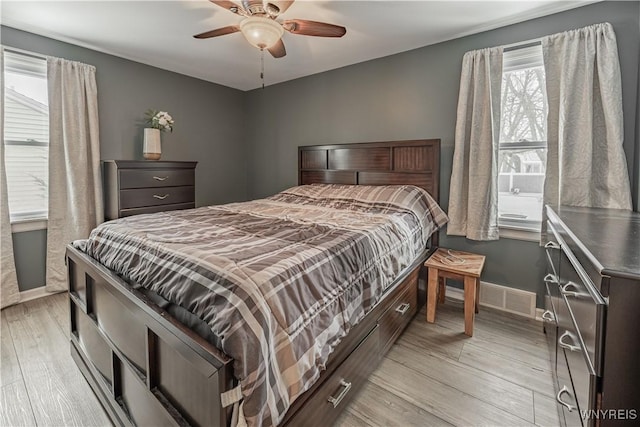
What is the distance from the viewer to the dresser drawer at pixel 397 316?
75.6 inches

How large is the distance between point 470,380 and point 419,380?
0.31 metres

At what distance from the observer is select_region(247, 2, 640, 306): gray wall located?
2.23 metres

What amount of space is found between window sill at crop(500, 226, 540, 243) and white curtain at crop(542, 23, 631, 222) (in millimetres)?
338

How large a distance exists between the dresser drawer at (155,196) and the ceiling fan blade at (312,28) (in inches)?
91.2

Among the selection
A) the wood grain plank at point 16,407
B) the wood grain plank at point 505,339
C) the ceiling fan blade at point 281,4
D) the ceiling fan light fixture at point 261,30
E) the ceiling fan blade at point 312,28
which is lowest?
the wood grain plank at point 16,407

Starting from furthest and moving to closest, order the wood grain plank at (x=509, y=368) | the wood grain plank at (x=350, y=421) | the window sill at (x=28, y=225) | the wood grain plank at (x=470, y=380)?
the window sill at (x=28, y=225)
the wood grain plank at (x=509, y=368)
the wood grain plank at (x=470, y=380)
the wood grain plank at (x=350, y=421)

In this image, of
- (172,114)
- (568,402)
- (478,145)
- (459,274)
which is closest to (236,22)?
(172,114)

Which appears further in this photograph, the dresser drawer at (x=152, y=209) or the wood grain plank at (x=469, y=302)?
the dresser drawer at (x=152, y=209)

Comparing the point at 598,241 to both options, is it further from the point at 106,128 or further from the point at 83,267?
the point at 106,128

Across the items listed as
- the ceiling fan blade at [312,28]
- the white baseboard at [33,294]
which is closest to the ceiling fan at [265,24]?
the ceiling fan blade at [312,28]

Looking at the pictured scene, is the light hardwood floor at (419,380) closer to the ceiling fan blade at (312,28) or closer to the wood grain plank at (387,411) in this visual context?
the wood grain plank at (387,411)

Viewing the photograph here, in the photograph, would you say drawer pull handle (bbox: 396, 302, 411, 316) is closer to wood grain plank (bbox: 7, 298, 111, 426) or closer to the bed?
the bed

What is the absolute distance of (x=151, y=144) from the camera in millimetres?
3439

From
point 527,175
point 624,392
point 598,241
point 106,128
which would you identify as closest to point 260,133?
point 106,128
